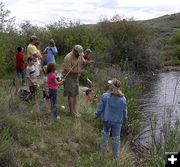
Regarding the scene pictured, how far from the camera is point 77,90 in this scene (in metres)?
11.9

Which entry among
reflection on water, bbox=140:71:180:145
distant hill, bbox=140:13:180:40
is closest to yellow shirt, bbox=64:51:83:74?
reflection on water, bbox=140:71:180:145

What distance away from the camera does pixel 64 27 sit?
1390 inches

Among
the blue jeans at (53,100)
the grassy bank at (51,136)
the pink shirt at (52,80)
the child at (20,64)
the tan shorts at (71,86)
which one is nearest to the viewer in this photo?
the grassy bank at (51,136)

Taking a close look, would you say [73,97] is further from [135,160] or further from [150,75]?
[150,75]

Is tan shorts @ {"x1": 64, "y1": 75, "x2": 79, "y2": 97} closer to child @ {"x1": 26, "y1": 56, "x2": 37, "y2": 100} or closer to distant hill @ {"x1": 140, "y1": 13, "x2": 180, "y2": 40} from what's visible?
child @ {"x1": 26, "y1": 56, "x2": 37, "y2": 100}

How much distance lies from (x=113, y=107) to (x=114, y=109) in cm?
5

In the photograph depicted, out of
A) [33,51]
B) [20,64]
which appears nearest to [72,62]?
[33,51]

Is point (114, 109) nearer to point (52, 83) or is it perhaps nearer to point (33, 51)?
point (52, 83)

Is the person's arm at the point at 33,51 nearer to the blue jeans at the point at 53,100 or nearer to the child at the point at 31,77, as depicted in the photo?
the child at the point at 31,77

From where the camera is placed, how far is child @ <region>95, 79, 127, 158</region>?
9344 millimetres

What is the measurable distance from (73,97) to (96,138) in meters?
1.35

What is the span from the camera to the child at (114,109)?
30.7ft

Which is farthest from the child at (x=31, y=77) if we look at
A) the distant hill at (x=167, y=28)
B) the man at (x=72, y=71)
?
the distant hill at (x=167, y=28)

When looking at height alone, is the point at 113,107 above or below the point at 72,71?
below
